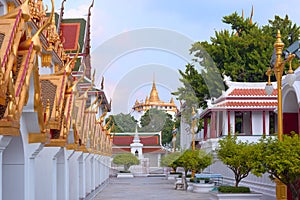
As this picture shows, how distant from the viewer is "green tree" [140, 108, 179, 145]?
190 feet

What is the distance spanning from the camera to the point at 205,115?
1319 inches

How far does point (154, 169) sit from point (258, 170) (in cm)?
4353

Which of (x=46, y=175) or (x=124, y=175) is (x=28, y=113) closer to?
(x=46, y=175)

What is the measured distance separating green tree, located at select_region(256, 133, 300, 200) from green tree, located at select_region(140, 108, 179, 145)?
1779 inches

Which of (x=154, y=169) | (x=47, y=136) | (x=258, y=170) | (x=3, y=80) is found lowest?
(x=154, y=169)

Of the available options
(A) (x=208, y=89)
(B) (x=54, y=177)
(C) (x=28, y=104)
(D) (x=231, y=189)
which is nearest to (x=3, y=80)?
(C) (x=28, y=104)

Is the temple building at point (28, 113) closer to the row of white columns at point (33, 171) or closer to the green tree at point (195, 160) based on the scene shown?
the row of white columns at point (33, 171)

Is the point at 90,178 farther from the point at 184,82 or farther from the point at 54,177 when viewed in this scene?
the point at 184,82

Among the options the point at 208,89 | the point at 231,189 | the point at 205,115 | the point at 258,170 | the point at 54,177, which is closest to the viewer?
the point at 54,177

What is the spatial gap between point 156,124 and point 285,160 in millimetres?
48820

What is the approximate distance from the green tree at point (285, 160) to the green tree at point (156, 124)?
1779 inches

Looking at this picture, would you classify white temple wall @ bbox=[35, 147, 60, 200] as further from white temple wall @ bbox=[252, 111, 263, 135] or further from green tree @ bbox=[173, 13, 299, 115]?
green tree @ bbox=[173, 13, 299, 115]

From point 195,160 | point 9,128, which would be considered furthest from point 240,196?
point 9,128

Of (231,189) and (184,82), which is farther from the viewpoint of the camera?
(184,82)
